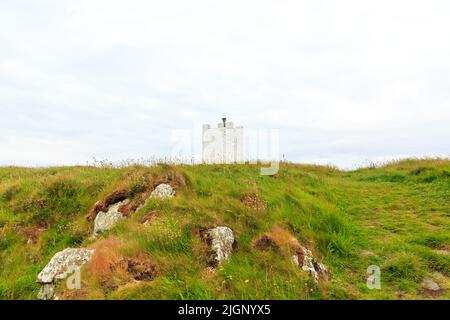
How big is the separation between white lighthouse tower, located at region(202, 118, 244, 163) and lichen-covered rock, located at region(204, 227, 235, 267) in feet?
38.1

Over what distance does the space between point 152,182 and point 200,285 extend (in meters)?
4.75

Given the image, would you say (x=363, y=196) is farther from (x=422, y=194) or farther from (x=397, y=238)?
(x=397, y=238)

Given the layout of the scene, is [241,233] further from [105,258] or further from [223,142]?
[223,142]

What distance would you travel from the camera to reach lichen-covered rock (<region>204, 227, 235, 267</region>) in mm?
6824

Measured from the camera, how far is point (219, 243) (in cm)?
711

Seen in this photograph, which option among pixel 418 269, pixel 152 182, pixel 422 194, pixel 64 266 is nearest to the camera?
pixel 64 266

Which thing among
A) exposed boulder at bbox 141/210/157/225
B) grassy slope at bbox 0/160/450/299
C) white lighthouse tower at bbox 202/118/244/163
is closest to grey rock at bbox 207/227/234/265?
grassy slope at bbox 0/160/450/299

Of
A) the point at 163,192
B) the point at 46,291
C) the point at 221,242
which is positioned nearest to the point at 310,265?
the point at 221,242

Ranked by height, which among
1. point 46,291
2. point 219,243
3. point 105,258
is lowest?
point 46,291

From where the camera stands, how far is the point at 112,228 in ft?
28.5

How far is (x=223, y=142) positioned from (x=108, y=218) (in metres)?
10.8
